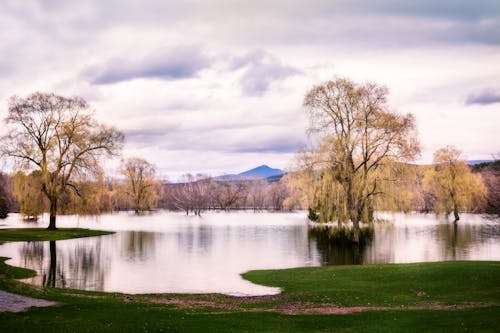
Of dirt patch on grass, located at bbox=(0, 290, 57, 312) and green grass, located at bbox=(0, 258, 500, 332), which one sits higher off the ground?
dirt patch on grass, located at bbox=(0, 290, 57, 312)

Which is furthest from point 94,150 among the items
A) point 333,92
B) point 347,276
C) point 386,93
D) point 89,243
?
point 347,276

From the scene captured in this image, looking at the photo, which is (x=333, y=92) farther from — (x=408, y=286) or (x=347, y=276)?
(x=408, y=286)

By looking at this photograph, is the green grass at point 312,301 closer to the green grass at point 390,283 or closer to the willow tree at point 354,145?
the green grass at point 390,283

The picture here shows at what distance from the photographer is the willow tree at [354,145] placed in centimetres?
4275

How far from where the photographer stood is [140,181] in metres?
130

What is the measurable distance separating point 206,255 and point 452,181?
2420 inches

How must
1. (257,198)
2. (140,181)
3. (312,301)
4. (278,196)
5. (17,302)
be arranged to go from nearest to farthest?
1. (17,302)
2. (312,301)
3. (140,181)
4. (278,196)
5. (257,198)

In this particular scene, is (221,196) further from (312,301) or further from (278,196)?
(312,301)

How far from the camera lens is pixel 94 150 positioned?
190 ft

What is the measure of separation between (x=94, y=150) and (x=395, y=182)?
34800 mm

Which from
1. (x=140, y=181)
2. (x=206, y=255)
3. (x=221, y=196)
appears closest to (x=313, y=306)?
(x=206, y=255)

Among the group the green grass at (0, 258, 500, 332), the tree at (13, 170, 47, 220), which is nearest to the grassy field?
the green grass at (0, 258, 500, 332)

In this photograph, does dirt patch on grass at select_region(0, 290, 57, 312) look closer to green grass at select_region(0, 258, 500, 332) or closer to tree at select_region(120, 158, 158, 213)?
green grass at select_region(0, 258, 500, 332)

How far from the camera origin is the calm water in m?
28.6
